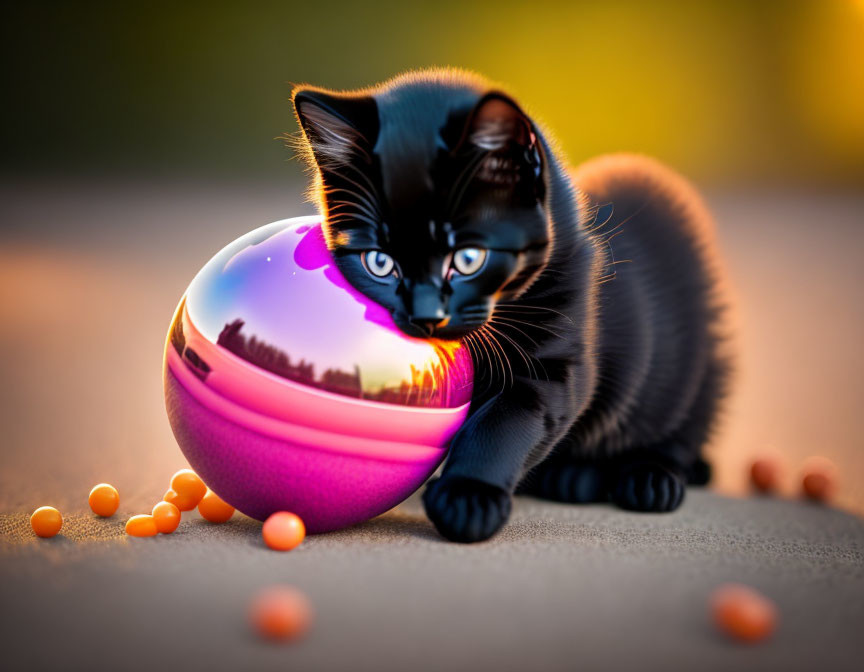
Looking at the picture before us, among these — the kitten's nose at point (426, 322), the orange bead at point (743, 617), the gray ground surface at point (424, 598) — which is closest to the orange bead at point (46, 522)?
the gray ground surface at point (424, 598)

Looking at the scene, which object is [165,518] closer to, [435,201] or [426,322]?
[426,322]

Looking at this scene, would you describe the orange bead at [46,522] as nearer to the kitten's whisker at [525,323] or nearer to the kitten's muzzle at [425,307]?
Answer: the kitten's muzzle at [425,307]

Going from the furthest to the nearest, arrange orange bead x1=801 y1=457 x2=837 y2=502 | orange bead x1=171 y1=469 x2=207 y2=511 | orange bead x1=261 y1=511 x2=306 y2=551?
orange bead x1=801 y1=457 x2=837 y2=502 → orange bead x1=171 y1=469 x2=207 y2=511 → orange bead x1=261 y1=511 x2=306 y2=551

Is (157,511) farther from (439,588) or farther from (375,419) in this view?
(439,588)

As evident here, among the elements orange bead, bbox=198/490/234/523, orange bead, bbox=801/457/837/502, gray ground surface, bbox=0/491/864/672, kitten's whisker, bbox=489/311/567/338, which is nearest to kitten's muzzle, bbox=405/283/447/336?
kitten's whisker, bbox=489/311/567/338

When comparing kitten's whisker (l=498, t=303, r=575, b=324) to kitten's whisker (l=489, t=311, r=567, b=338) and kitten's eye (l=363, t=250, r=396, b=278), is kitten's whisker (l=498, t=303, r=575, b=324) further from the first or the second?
kitten's eye (l=363, t=250, r=396, b=278)

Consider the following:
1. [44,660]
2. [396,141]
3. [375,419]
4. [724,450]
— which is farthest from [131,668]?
[724,450]
